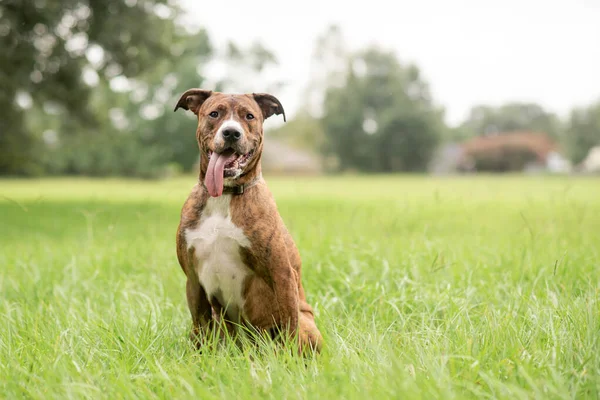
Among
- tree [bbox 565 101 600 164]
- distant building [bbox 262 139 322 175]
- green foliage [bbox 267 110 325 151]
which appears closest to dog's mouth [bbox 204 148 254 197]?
green foliage [bbox 267 110 325 151]

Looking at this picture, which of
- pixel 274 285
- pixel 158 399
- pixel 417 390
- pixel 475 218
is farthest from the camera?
pixel 475 218

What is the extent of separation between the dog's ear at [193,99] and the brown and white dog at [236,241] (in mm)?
161

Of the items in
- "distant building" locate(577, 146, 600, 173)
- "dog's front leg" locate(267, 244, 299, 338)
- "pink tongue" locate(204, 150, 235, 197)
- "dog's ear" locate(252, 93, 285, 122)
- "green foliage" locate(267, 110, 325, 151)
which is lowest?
"dog's front leg" locate(267, 244, 299, 338)

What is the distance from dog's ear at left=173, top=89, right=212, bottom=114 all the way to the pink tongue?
1.90 feet

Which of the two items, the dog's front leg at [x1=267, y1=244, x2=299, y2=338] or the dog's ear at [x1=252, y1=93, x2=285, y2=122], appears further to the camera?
the dog's ear at [x1=252, y1=93, x2=285, y2=122]

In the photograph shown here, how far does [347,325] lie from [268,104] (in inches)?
55.6

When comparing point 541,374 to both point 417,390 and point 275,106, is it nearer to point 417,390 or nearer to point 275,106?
point 417,390

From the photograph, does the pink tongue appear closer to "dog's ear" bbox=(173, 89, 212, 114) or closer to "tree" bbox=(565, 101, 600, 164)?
"dog's ear" bbox=(173, 89, 212, 114)

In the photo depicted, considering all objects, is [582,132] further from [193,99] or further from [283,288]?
[283,288]

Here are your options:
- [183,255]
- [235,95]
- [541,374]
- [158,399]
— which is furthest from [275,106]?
[541,374]

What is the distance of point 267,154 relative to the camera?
191 feet

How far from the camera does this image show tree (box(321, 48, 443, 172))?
44531mm

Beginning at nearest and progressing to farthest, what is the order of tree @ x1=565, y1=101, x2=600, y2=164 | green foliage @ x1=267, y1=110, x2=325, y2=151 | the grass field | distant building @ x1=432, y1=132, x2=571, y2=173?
the grass field, green foliage @ x1=267, y1=110, x2=325, y2=151, tree @ x1=565, y1=101, x2=600, y2=164, distant building @ x1=432, y1=132, x2=571, y2=173

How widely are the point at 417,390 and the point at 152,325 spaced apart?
1866 millimetres
